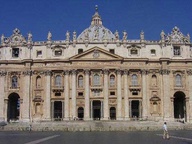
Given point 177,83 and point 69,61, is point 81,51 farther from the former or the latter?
point 177,83

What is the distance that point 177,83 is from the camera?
73.6 metres

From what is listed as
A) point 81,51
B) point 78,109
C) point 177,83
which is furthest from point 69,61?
point 177,83

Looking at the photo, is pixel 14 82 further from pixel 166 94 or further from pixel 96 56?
pixel 166 94

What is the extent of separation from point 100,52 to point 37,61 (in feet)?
42.7

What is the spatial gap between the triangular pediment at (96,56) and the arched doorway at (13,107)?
Result: 15.4m

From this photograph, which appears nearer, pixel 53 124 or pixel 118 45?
pixel 53 124

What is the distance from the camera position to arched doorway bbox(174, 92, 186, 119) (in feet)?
245

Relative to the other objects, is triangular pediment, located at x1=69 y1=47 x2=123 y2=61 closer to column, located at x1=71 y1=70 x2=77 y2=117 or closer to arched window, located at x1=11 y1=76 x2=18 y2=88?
column, located at x1=71 y1=70 x2=77 y2=117

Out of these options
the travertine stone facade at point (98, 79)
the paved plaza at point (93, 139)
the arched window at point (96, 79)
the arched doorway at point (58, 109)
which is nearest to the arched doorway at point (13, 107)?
the travertine stone facade at point (98, 79)

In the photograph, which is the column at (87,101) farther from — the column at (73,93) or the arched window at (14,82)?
the arched window at (14,82)

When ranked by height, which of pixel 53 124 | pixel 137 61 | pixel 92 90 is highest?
pixel 137 61

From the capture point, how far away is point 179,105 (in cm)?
7781

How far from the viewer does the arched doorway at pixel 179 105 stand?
74606 mm

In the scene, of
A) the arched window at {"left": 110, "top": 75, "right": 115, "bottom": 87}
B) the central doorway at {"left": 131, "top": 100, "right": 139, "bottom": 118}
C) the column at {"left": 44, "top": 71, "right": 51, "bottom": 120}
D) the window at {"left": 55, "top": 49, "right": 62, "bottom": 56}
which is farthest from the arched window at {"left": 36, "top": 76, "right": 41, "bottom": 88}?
the central doorway at {"left": 131, "top": 100, "right": 139, "bottom": 118}
